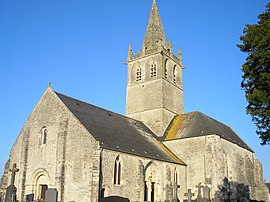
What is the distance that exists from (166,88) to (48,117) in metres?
15.8

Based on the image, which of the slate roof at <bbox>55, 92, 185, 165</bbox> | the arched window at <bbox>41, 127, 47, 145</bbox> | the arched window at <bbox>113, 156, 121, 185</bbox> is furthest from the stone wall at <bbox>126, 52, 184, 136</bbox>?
the arched window at <bbox>41, 127, 47, 145</bbox>

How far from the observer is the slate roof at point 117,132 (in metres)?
26.1

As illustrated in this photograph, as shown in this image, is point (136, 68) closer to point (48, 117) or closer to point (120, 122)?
point (120, 122)

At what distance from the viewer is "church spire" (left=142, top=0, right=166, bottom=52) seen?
41.3 meters

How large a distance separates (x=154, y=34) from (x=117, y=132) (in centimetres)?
1761

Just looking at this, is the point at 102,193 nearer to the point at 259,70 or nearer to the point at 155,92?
the point at 259,70

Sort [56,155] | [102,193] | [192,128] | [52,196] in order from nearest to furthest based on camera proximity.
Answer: [52,196], [102,193], [56,155], [192,128]

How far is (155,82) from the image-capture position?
39.0 meters

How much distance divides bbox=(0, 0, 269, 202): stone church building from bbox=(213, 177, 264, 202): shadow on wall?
0.34 feet

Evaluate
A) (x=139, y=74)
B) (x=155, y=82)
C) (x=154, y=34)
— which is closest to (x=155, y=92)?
(x=155, y=82)

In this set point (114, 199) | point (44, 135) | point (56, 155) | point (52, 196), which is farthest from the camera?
point (44, 135)

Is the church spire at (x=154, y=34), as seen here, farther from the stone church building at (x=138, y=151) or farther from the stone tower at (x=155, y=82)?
the stone church building at (x=138, y=151)

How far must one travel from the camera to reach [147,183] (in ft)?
94.5

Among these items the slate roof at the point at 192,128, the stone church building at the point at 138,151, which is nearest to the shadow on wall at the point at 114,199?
the stone church building at the point at 138,151
